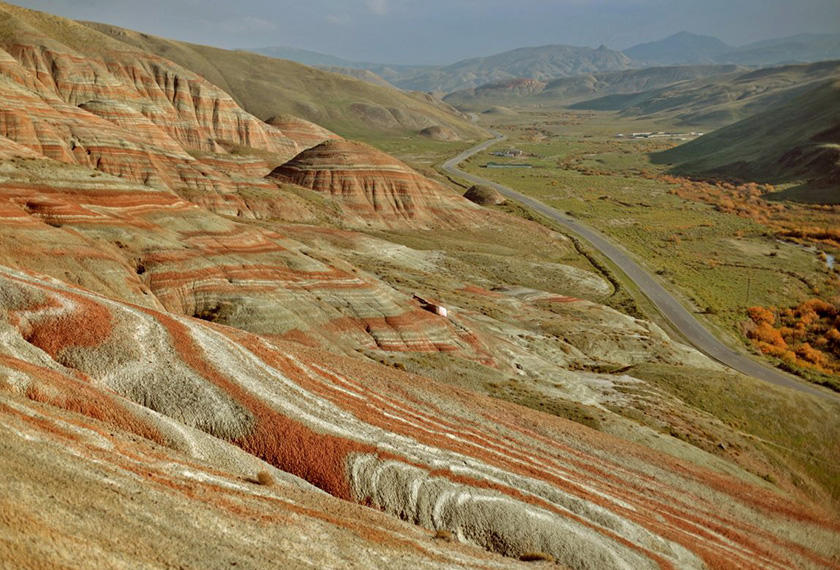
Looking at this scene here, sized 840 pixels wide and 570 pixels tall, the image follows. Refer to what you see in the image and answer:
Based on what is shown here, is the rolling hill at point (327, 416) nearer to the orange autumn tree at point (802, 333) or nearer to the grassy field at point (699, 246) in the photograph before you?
the orange autumn tree at point (802, 333)

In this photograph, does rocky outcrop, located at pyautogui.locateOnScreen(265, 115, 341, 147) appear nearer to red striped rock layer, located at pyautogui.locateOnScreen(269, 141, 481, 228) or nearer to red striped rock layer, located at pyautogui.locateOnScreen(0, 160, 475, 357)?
red striped rock layer, located at pyautogui.locateOnScreen(269, 141, 481, 228)

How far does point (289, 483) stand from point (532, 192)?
5436 inches

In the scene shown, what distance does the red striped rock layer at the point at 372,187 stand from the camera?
100 metres

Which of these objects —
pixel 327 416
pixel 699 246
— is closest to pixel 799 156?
pixel 699 246

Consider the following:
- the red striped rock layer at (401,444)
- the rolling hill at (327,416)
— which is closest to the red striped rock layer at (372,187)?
the rolling hill at (327,416)

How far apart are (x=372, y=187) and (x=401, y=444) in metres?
80.3

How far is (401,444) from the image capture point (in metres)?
26.7

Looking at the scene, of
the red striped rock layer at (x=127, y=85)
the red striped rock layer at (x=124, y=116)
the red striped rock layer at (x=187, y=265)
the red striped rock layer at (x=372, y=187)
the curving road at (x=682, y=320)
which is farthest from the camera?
the red striped rock layer at (x=127, y=85)

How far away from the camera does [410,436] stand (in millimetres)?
28078

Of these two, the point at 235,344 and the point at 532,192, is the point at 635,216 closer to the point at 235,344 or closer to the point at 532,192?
the point at 532,192

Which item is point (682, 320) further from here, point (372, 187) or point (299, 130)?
point (299, 130)

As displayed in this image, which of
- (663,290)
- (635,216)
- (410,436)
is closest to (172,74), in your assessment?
(635,216)

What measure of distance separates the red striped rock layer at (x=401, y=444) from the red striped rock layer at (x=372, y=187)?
6748 centimetres

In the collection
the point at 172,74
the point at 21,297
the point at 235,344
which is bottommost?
the point at 235,344
